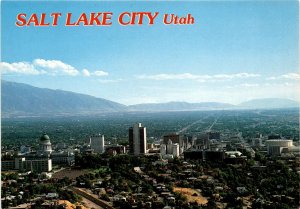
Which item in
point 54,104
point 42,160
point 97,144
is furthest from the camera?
point 54,104

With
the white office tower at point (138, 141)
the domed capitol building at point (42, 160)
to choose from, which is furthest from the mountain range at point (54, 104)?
the domed capitol building at point (42, 160)

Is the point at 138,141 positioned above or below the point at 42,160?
above

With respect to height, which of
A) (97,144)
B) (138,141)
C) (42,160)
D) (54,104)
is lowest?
(42,160)

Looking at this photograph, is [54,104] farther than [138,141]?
Yes

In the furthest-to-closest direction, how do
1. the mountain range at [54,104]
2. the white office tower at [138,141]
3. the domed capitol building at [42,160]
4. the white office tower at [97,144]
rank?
the mountain range at [54,104]
the white office tower at [97,144]
the white office tower at [138,141]
the domed capitol building at [42,160]

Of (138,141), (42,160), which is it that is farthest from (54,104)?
(42,160)


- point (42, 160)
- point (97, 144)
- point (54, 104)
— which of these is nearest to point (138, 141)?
point (97, 144)

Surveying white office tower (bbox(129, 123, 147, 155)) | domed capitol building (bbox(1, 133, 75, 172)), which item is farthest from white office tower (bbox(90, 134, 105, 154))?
domed capitol building (bbox(1, 133, 75, 172))

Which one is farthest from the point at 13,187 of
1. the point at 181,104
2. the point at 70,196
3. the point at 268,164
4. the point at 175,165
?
the point at 181,104

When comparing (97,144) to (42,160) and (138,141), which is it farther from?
(42,160)

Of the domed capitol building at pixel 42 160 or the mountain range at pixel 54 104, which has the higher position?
the mountain range at pixel 54 104

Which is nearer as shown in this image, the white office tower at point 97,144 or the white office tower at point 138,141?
the white office tower at point 138,141

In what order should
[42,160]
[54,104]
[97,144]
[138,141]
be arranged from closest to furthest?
[42,160], [138,141], [97,144], [54,104]

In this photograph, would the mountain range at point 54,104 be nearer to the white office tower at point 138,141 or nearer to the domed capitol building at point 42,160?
the white office tower at point 138,141
